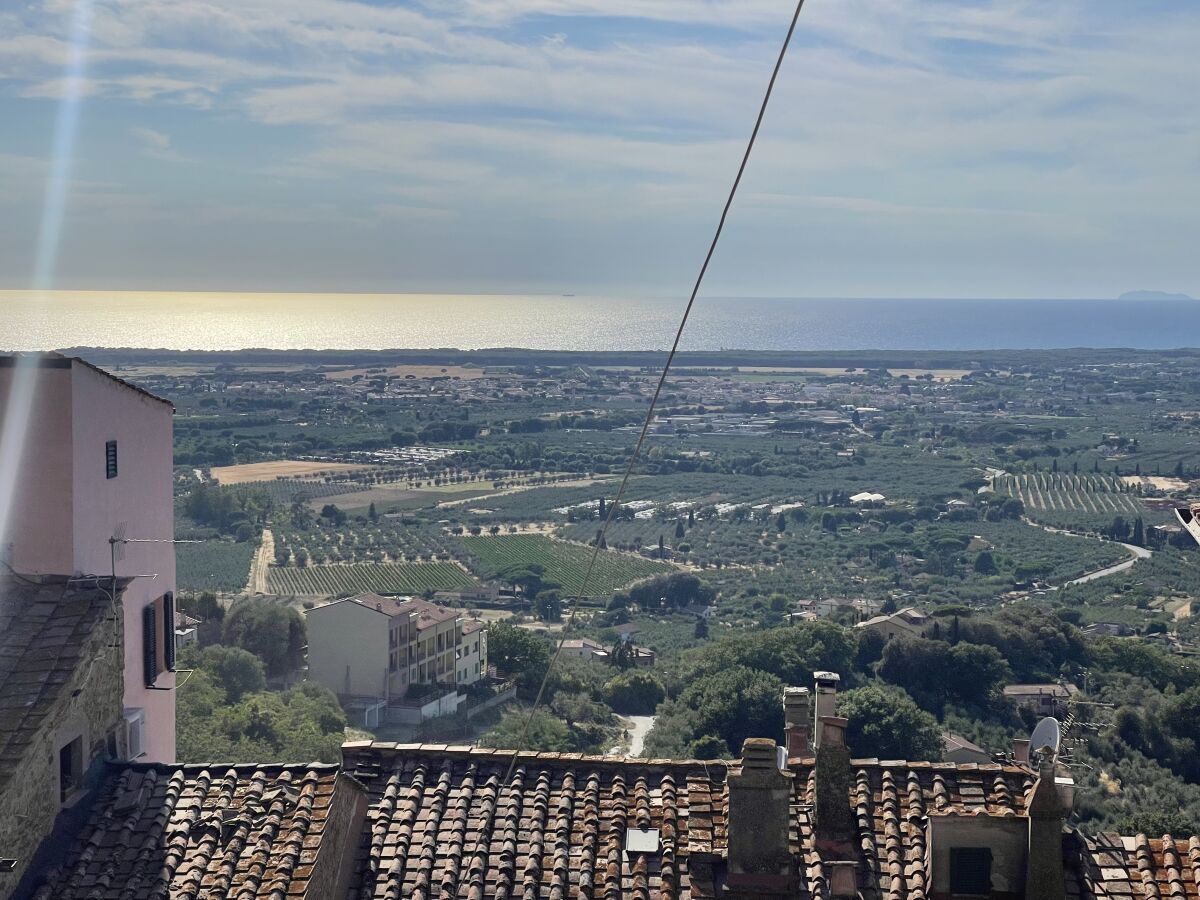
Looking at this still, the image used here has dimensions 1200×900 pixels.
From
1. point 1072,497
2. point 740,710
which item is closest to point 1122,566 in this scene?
point 1072,497

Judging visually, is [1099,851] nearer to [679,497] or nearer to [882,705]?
[882,705]

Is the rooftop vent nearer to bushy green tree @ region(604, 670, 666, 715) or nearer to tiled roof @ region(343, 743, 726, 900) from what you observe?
tiled roof @ region(343, 743, 726, 900)

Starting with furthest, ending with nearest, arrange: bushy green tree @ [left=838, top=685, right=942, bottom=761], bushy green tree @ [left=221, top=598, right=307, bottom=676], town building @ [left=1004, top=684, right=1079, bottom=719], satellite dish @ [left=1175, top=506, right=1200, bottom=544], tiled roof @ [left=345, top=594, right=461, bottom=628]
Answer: bushy green tree @ [left=221, top=598, right=307, bottom=676]
tiled roof @ [left=345, top=594, right=461, bottom=628]
town building @ [left=1004, top=684, right=1079, bottom=719]
bushy green tree @ [left=838, top=685, right=942, bottom=761]
satellite dish @ [left=1175, top=506, right=1200, bottom=544]

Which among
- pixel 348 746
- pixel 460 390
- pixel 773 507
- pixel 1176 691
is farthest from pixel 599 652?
pixel 460 390

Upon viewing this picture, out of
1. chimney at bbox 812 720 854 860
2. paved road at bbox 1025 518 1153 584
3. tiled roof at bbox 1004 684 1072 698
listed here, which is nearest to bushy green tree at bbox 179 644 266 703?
tiled roof at bbox 1004 684 1072 698

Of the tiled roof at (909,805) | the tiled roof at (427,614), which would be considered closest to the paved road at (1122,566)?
the tiled roof at (427,614)

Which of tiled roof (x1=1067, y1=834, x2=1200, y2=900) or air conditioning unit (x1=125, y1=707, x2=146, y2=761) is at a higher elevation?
air conditioning unit (x1=125, y1=707, x2=146, y2=761)
